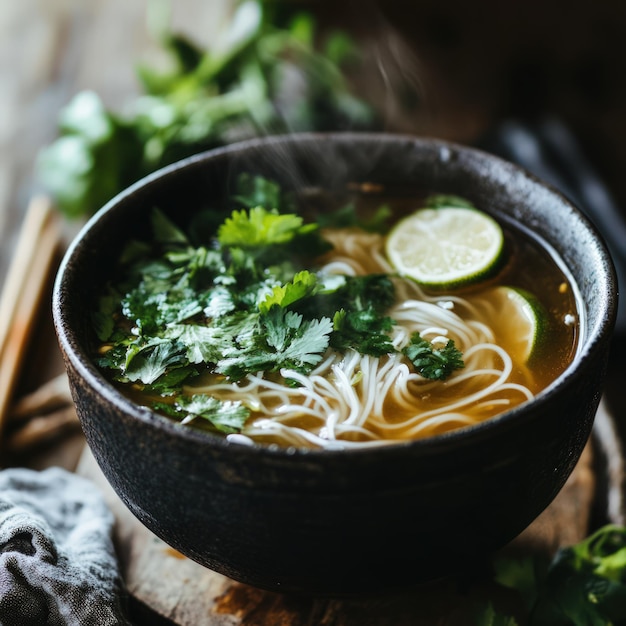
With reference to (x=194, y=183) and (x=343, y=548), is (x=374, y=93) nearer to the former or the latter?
(x=194, y=183)

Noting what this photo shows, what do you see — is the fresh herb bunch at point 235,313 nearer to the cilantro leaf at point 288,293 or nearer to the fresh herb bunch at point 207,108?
the cilantro leaf at point 288,293

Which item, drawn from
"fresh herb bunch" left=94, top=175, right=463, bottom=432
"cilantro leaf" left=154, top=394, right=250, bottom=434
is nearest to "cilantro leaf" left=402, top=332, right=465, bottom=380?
"fresh herb bunch" left=94, top=175, right=463, bottom=432

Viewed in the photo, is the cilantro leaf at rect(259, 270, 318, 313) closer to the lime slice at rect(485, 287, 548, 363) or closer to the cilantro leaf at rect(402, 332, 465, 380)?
the cilantro leaf at rect(402, 332, 465, 380)

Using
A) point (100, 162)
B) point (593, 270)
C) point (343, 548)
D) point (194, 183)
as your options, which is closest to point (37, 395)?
point (194, 183)

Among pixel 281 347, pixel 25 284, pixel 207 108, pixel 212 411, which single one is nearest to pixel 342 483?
pixel 212 411

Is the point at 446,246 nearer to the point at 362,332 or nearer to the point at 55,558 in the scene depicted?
the point at 362,332

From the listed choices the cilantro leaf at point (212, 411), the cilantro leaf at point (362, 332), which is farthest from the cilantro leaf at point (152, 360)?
the cilantro leaf at point (362, 332)
